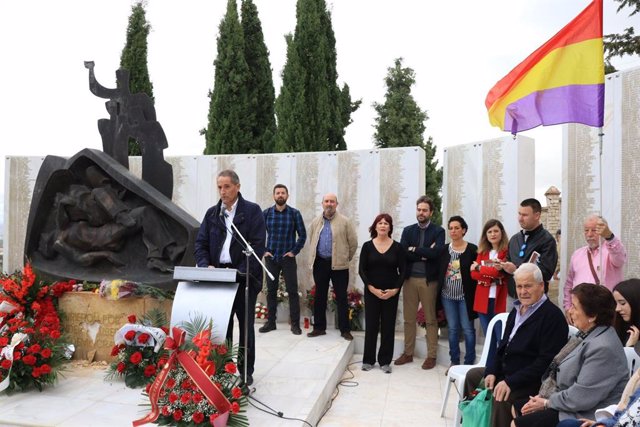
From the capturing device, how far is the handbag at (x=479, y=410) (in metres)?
2.89

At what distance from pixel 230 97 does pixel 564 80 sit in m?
9.29

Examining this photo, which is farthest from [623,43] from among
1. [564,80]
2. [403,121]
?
[564,80]

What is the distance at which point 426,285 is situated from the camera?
494 cm

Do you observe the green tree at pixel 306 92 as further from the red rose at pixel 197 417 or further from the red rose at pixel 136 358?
the red rose at pixel 197 417

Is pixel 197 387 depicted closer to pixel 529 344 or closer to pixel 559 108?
pixel 529 344

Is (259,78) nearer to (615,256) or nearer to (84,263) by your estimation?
(84,263)

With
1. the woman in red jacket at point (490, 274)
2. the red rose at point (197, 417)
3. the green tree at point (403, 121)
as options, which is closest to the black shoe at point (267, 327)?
the woman in red jacket at point (490, 274)

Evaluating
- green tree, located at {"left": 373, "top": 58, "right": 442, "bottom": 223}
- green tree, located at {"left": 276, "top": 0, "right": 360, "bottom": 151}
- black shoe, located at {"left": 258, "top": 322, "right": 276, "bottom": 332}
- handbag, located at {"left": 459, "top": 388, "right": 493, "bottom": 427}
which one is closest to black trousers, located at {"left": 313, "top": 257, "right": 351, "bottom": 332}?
black shoe, located at {"left": 258, "top": 322, "right": 276, "bottom": 332}

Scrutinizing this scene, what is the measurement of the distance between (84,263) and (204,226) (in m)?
1.64

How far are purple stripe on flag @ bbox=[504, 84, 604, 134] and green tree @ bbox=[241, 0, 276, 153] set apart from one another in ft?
28.4

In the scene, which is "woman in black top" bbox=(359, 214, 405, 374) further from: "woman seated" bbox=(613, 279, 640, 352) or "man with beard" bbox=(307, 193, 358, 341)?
"woman seated" bbox=(613, 279, 640, 352)

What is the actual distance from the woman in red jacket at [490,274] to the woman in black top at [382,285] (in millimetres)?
674

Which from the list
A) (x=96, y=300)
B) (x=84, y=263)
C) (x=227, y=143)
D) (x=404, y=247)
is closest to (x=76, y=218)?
(x=84, y=263)

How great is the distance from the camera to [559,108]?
3.84 metres
